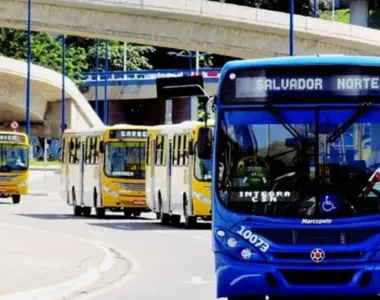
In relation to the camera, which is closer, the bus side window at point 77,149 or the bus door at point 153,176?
the bus door at point 153,176

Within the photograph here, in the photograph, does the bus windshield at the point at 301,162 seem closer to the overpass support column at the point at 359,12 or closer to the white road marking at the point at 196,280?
the white road marking at the point at 196,280

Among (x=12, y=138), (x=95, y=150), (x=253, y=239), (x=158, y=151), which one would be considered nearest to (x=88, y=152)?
(x=95, y=150)

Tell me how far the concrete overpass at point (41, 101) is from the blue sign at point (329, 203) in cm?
7272

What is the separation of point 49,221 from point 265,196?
24.6m

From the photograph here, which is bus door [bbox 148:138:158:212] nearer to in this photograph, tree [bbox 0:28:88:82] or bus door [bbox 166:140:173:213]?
bus door [bbox 166:140:173:213]

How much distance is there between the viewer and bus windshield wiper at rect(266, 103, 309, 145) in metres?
15.2

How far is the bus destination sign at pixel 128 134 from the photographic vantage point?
41156 millimetres

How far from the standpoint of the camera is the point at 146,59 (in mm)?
136375

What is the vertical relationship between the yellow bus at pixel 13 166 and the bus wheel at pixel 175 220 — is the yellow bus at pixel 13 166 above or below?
above

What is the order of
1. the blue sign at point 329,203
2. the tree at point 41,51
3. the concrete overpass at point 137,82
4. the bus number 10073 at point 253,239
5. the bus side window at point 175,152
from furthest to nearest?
the tree at point 41,51 → the concrete overpass at point 137,82 → the bus side window at point 175,152 → the blue sign at point 329,203 → the bus number 10073 at point 253,239

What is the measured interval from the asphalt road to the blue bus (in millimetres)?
2861

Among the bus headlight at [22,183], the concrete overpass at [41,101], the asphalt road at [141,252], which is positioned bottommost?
the asphalt road at [141,252]

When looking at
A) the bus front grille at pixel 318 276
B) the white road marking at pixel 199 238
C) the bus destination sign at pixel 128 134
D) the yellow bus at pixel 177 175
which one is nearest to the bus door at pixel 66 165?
the bus destination sign at pixel 128 134

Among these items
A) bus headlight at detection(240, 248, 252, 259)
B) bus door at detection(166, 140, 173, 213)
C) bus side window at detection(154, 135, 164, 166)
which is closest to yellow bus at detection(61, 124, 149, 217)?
bus side window at detection(154, 135, 164, 166)
